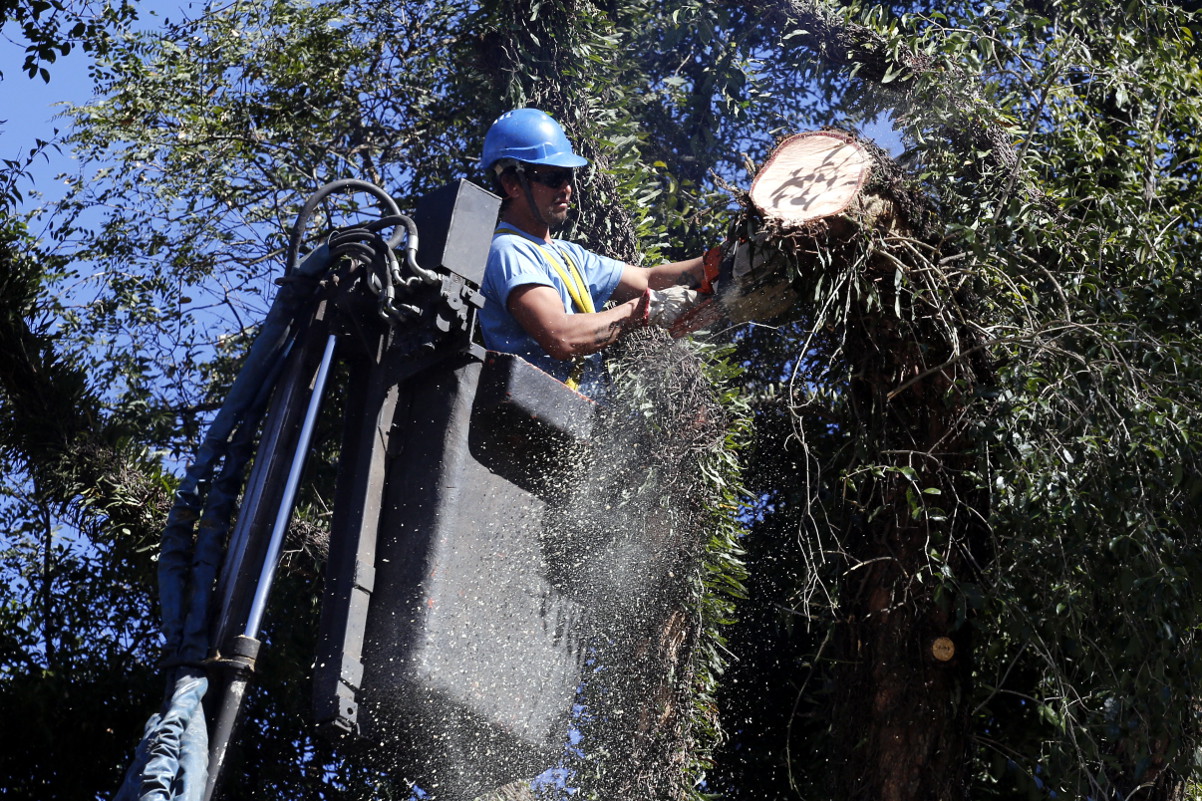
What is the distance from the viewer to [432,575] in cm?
343

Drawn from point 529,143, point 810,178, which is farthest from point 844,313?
point 529,143

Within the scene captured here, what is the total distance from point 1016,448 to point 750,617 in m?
2.29

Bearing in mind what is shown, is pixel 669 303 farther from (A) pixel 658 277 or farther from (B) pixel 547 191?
(B) pixel 547 191

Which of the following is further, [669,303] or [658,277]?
[658,277]

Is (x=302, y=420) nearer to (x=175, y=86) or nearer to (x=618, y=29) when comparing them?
(x=618, y=29)

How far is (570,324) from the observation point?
397 centimetres

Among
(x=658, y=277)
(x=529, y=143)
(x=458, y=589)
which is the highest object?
(x=529, y=143)

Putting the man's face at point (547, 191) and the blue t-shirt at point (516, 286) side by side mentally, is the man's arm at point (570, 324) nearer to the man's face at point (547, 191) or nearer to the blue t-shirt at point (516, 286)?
the blue t-shirt at point (516, 286)

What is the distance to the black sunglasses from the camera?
14.4ft

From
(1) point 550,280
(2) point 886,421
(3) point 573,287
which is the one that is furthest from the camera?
(3) point 573,287

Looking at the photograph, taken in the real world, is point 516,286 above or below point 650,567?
above

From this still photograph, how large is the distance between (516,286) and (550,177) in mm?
528

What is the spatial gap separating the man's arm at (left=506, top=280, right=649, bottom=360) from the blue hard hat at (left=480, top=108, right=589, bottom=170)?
0.57 meters

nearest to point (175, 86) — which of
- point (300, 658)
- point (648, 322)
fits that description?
point (300, 658)
